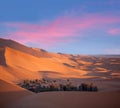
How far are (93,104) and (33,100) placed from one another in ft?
10.7

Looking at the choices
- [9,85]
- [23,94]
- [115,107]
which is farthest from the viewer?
[9,85]

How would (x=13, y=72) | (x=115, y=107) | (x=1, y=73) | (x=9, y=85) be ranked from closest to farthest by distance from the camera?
(x=115, y=107) → (x=9, y=85) → (x=1, y=73) → (x=13, y=72)

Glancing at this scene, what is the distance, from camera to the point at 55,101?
1395cm

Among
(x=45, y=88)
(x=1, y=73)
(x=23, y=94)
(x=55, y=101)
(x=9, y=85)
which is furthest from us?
(x=1, y=73)

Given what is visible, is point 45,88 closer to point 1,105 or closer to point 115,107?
point 1,105

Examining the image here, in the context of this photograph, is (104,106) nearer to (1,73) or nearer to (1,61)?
(1,73)

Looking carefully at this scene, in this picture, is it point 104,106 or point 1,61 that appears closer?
point 104,106

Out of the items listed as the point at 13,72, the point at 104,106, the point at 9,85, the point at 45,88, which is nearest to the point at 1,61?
the point at 13,72

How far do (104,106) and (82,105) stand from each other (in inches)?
45.0

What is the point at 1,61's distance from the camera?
40.6 metres

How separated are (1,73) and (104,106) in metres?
20.7

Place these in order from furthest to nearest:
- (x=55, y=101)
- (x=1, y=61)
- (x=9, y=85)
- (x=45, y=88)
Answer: (x=1, y=61) < (x=45, y=88) < (x=9, y=85) < (x=55, y=101)

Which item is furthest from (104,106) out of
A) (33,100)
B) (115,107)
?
(33,100)

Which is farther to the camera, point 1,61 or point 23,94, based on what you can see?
point 1,61
